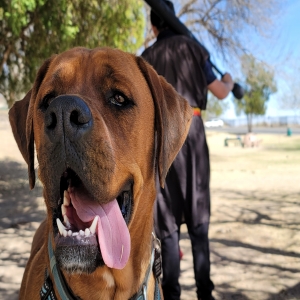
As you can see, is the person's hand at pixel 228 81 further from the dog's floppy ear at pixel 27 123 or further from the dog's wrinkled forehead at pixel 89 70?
the dog's floppy ear at pixel 27 123

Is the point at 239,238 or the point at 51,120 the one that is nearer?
the point at 51,120

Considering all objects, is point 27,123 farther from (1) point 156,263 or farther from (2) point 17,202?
(2) point 17,202

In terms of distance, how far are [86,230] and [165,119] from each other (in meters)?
0.76

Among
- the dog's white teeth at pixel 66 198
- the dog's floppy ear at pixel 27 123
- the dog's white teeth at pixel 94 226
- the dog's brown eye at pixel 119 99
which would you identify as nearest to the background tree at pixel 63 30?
the dog's floppy ear at pixel 27 123

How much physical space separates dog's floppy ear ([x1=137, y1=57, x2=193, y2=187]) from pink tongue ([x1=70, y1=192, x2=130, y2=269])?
1.47ft

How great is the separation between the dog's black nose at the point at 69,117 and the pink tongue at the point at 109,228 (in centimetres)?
36

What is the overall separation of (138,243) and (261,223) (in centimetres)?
513

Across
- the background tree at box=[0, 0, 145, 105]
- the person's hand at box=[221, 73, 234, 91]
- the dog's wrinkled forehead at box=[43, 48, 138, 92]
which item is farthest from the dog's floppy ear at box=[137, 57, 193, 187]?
the background tree at box=[0, 0, 145, 105]

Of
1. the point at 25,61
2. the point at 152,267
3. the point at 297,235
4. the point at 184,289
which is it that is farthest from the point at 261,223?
the point at 25,61

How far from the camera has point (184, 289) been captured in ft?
13.6

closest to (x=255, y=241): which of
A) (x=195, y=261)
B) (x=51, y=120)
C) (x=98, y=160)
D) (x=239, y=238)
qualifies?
(x=239, y=238)

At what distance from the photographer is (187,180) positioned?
3404 millimetres

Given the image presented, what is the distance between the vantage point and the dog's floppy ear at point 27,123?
81.5 inches

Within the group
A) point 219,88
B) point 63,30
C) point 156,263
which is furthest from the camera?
point 63,30
